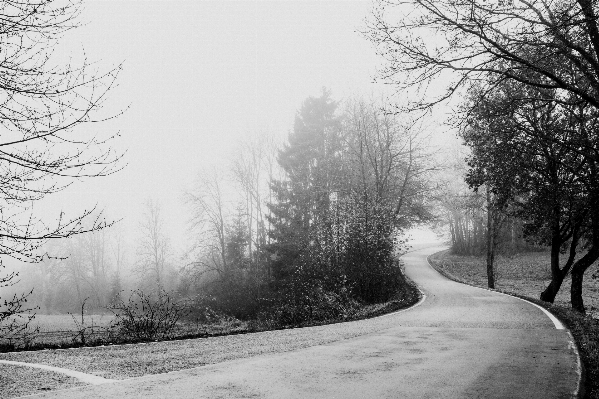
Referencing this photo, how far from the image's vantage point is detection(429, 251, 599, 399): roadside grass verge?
7.94 meters

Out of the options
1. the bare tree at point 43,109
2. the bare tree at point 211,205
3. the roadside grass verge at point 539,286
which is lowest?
the roadside grass verge at point 539,286

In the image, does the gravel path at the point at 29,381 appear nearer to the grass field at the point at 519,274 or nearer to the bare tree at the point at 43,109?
the bare tree at the point at 43,109

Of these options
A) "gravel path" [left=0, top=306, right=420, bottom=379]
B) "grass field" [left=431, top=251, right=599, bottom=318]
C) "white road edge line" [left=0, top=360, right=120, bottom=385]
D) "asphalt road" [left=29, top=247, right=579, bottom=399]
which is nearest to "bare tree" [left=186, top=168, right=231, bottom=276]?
"grass field" [left=431, top=251, right=599, bottom=318]

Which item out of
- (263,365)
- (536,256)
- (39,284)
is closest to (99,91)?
(263,365)

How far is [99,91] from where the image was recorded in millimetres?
6770

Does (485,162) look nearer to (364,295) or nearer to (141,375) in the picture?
(364,295)

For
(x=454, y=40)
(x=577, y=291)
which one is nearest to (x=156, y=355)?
(x=454, y=40)

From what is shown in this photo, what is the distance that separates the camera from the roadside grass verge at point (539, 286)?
312 inches

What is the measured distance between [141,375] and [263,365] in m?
1.67

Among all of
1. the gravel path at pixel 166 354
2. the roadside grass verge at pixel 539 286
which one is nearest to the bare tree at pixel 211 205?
the roadside grass verge at pixel 539 286

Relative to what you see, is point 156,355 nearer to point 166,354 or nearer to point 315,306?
point 166,354

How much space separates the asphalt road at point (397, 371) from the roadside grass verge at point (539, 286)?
0.93ft

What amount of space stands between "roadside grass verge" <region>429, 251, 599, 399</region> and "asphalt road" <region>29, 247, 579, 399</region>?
282mm

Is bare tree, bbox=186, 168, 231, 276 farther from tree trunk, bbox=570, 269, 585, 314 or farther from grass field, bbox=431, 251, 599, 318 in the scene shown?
tree trunk, bbox=570, 269, 585, 314
